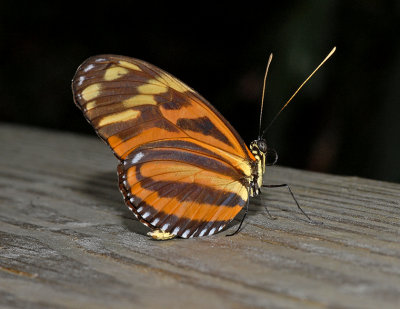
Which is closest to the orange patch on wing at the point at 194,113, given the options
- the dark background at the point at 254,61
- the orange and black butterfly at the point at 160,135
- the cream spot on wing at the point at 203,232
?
the orange and black butterfly at the point at 160,135

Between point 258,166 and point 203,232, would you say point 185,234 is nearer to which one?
point 203,232

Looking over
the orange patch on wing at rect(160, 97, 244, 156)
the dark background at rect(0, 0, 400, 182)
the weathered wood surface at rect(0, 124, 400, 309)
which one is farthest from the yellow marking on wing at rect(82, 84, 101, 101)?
the dark background at rect(0, 0, 400, 182)

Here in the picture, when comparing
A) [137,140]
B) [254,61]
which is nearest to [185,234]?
[137,140]

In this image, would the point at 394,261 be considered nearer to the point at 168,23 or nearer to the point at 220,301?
the point at 220,301

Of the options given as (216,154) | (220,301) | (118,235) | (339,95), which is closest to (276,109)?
(339,95)

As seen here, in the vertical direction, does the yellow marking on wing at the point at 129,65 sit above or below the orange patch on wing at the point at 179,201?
above

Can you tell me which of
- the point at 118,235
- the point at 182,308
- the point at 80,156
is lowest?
the point at 80,156

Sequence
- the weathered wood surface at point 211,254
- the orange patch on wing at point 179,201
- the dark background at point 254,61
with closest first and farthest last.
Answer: the weathered wood surface at point 211,254, the orange patch on wing at point 179,201, the dark background at point 254,61

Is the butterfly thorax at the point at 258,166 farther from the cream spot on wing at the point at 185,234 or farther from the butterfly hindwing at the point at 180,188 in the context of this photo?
the cream spot on wing at the point at 185,234

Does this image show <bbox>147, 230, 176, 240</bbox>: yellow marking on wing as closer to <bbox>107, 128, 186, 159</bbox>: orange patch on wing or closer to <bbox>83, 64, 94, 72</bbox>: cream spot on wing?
<bbox>107, 128, 186, 159</bbox>: orange patch on wing
